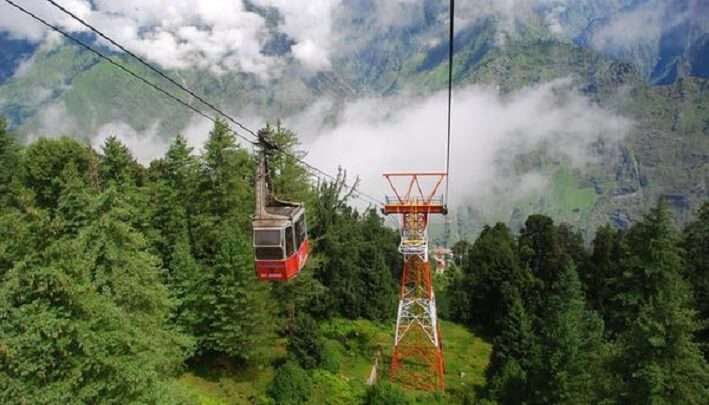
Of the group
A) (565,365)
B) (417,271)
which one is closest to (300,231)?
(565,365)

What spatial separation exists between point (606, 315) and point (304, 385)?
29.3 m

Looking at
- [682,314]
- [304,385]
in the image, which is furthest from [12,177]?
[682,314]

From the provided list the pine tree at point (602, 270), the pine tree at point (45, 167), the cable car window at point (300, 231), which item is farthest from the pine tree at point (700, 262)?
the pine tree at point (45, 167)

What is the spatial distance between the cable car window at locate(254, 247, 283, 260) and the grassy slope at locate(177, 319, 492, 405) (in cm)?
717

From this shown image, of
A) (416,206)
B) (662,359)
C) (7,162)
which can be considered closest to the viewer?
(662,359)

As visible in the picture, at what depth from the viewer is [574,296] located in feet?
121

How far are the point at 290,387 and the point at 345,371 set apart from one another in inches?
374

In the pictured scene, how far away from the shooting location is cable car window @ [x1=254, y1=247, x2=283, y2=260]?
16980 millimetres

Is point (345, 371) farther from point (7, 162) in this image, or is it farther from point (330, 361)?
point (7, 162)

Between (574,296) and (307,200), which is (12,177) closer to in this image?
(307,200)

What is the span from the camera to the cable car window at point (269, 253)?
668 inches

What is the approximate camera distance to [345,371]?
37188 millimetres

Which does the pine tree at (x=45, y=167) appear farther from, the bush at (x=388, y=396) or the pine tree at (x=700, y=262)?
the pine tree at (x=700, y=262)

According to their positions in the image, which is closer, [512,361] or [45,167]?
[512,361]
